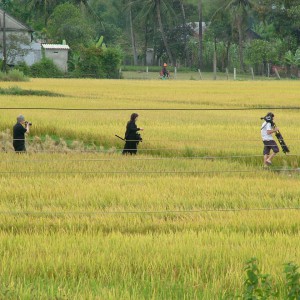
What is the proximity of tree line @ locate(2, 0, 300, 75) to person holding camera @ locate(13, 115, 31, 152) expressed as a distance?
41896mm

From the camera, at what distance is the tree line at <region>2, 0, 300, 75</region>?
2379 inches

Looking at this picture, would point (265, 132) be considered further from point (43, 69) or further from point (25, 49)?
point (25, 49)

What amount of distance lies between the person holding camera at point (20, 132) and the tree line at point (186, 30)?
41.9 metres

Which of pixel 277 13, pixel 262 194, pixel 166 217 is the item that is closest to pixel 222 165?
pixel 262 194

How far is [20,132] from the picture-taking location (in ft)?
48.8

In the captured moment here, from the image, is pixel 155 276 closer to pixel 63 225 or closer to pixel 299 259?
pixel 299 259

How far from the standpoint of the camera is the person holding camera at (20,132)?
14.7 m

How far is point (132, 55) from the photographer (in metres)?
80.0

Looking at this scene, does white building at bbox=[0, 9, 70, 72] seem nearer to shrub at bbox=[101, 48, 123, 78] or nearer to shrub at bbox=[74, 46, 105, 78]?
shrub at bbox=[74, 46, 105, 78]

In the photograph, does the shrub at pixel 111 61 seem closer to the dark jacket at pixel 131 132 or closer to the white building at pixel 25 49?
the white building at pixel 25 49

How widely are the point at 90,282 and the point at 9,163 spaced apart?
7.92 m

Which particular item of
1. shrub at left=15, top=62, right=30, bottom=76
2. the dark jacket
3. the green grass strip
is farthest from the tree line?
the dark jacket

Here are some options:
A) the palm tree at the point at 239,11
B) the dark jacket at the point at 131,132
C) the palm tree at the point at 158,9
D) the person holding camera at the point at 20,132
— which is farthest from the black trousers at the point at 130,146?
the palm tree at the point at 158,9

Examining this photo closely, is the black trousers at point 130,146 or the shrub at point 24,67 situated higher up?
the shrub at point 24,67
